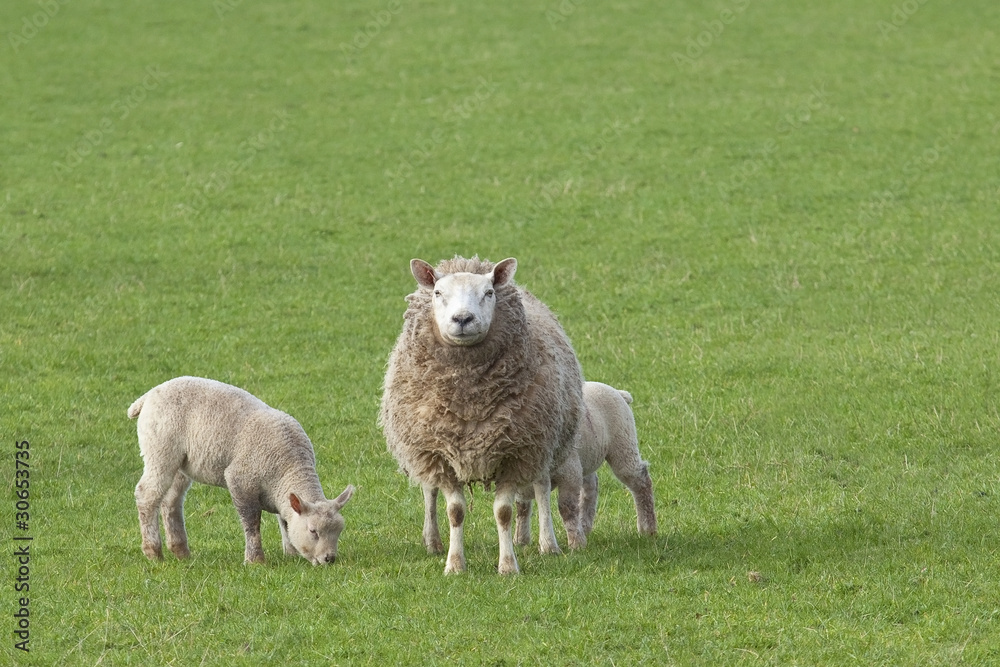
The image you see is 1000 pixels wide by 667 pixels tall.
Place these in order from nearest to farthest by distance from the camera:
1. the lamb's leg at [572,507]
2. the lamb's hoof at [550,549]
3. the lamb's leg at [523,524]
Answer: the lamb's hoof at [550,549] < the lamb's leg at [572,507] < the lamb's leg at [523,524]

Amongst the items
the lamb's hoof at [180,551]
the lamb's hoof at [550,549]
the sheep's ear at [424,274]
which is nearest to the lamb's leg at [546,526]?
the lamb's hoof at [550,549]

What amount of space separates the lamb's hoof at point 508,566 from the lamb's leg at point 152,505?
2447mm

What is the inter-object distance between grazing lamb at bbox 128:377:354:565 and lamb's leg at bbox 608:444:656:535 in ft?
6.74

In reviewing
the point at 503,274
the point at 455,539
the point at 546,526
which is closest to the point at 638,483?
the point at 546,526

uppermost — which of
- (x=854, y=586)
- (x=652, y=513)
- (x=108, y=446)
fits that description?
(x=854, y=586)

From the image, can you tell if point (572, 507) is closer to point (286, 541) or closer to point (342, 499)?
point (342, 499)

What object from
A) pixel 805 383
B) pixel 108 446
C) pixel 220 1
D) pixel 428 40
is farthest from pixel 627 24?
pixel 108 446

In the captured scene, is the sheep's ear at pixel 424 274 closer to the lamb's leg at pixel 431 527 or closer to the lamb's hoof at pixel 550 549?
the lamb's leg at pixel 431 527

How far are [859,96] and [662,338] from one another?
13555mm

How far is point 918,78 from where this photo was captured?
28.4 metres

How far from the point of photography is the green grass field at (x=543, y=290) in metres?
7.82

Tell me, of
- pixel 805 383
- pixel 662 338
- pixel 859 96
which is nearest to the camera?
pixel 805 383

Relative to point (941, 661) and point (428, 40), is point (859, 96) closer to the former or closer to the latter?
point (428, 40)

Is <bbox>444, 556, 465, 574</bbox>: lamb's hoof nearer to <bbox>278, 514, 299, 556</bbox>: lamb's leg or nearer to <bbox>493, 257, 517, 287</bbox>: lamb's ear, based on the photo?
<bbox>278, 514, 299, 556</bbox>: lamb's leg
